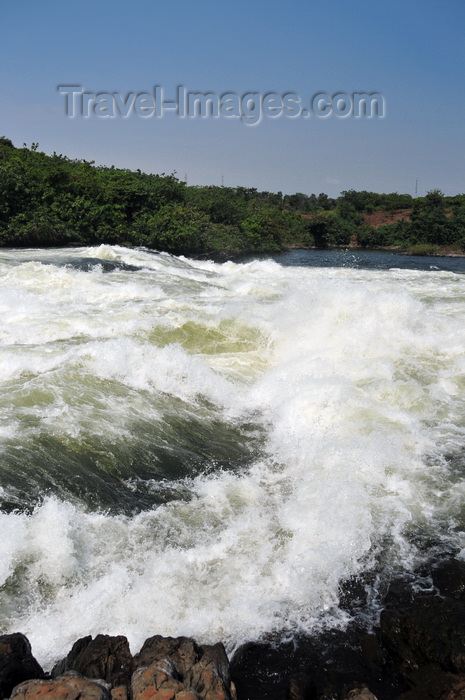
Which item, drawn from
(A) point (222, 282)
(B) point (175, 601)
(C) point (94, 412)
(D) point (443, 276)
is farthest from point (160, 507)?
(D) point (443, 276)

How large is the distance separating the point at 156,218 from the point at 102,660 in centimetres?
2329

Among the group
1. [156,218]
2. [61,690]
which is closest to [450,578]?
[61,690]

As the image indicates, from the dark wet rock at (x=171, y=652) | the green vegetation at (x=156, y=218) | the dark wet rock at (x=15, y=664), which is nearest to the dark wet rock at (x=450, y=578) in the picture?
the dark wet rock at (x=171, y=652)

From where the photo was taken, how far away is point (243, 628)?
321 centimetres

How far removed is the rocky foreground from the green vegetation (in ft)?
65.5

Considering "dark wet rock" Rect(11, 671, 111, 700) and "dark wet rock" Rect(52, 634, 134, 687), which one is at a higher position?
"dark wet rock" Rect(11, 671, 111, 700)

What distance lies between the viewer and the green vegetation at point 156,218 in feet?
70.2

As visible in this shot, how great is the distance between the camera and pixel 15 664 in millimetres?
2516

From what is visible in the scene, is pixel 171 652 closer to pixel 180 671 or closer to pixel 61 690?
pixel 180 671

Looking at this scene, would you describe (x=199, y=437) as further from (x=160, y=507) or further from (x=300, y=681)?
(x=300, y=681)

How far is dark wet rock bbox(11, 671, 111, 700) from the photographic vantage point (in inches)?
89.5

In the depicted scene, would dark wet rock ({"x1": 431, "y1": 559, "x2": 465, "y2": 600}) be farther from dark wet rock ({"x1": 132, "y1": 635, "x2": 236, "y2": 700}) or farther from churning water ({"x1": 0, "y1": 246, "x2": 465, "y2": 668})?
dark wet rock ({"x1": 132, "y1": 635, "x2": 236, "y2": 700})

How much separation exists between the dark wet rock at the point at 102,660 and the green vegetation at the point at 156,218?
1982cm

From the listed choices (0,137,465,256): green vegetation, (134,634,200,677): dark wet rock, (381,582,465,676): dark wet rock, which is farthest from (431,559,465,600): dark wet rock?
(0,137,465,256): green vegetation
